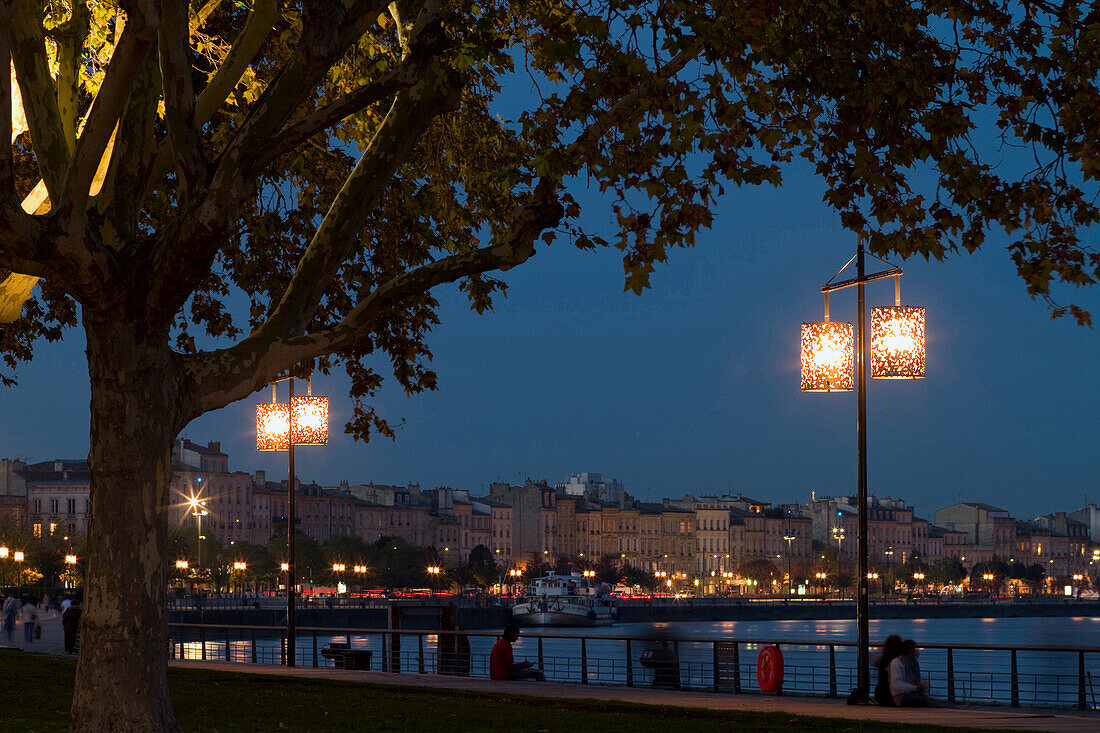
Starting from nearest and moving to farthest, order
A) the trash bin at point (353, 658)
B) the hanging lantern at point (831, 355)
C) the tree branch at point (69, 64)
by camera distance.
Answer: the tree branch at point (69, 64)
the hanging lantern at point (831, 355)
the trash bin at point (353, 658)

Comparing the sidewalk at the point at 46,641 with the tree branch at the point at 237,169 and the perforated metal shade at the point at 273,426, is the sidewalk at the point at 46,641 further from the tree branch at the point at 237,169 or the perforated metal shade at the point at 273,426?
the tree branch at the point at 237,169

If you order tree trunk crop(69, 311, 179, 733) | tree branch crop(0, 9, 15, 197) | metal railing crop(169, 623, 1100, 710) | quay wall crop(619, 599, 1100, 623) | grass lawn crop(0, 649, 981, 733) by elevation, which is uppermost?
tree branch crop(0, 9, 15, 197)

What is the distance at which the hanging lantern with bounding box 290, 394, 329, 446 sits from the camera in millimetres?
25266

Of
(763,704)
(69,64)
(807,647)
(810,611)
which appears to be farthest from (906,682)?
(810,611)

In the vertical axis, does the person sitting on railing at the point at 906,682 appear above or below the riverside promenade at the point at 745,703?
above

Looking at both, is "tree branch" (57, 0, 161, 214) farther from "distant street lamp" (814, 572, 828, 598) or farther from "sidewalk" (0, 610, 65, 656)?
"distant street lamp" (814, 572, 828, 598)

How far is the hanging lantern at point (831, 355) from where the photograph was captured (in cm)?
1980

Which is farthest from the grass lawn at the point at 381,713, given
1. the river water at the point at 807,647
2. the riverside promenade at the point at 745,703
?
the river water at the point at 807,647

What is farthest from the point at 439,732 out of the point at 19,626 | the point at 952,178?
the point at 19,626

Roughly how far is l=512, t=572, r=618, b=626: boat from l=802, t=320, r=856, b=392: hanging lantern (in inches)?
3950

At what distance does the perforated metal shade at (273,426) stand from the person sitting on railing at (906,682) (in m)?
11.5

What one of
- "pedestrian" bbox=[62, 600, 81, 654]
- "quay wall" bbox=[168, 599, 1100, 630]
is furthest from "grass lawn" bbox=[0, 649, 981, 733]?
"quay wall" bbox=[168, 599, 1100, 630]

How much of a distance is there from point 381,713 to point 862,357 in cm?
807

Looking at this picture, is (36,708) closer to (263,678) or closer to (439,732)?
(439,732)
